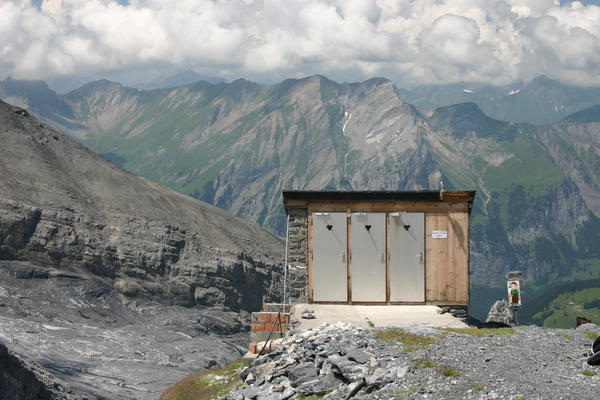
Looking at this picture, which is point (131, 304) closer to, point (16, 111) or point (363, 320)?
point (16, 111)

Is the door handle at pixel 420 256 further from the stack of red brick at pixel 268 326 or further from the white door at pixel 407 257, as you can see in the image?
the stack of red brick at pixel 268 326

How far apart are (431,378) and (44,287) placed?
3147 inches

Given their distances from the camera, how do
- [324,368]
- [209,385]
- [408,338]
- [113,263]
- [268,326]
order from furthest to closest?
[113,263]
[268,326]
[209,385]
[408,338]
[324,368]

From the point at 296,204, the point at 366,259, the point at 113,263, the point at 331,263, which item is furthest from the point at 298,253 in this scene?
the point at 113,263

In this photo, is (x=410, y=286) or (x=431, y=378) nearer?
(x=431, y=378)

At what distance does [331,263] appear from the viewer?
3039 centimetres

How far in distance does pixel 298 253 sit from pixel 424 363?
1423 cm

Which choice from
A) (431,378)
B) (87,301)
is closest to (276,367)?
(431,378)

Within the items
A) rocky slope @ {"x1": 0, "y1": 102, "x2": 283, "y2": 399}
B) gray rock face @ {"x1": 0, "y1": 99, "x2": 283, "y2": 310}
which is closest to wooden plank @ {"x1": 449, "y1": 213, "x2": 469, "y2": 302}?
rocky slope @ {"x1": 0, "y1": 102, "x2": 283, "y2": 399}

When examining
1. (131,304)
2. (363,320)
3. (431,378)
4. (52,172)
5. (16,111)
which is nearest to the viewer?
(431,378)

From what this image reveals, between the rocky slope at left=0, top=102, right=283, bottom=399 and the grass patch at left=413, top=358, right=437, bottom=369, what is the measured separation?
52205 mm

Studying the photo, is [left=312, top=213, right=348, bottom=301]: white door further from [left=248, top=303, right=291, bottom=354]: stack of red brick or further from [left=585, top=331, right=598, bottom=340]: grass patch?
[left=585, top=331, right=598, bottom=340]: grass patch

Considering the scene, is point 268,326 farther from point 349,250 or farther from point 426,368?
point 426,368

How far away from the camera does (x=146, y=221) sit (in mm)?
109125
